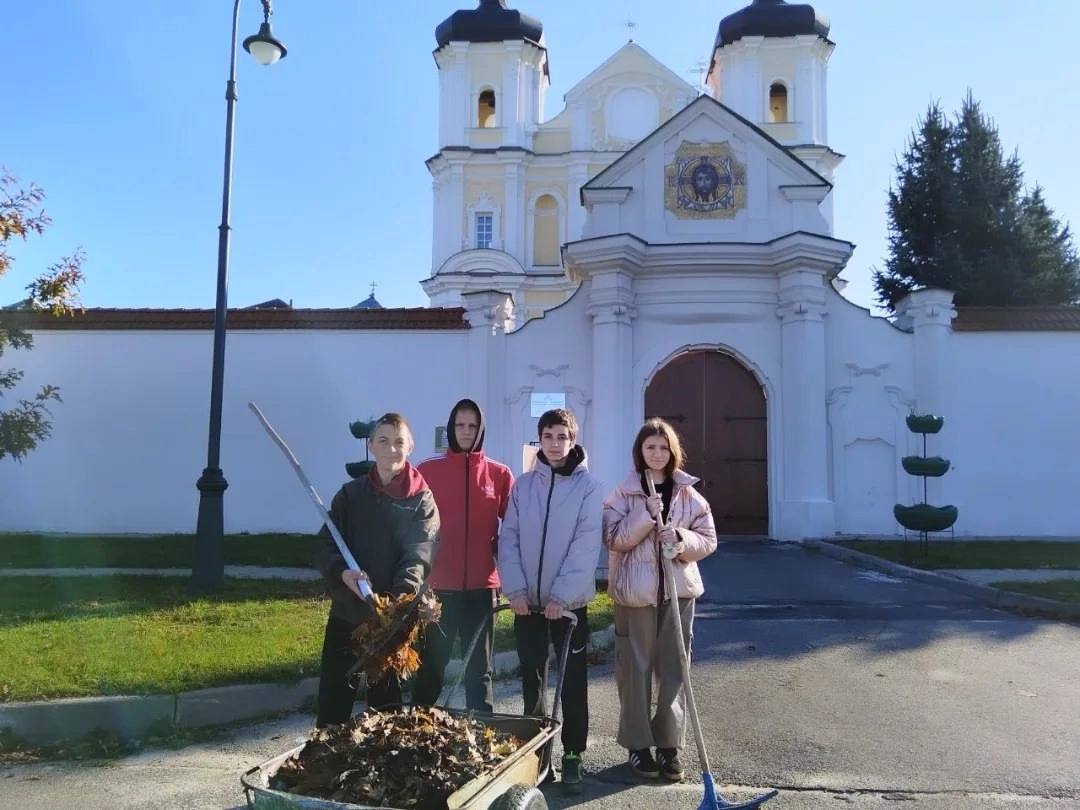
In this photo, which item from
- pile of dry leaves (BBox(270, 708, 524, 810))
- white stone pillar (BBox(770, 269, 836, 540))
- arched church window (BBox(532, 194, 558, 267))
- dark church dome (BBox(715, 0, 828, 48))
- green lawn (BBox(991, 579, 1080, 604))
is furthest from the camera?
arched church window (BBox(532, 194, 558, 267))

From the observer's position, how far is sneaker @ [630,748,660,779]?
4.27 metres

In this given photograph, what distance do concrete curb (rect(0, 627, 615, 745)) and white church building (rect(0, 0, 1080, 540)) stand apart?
9172mm

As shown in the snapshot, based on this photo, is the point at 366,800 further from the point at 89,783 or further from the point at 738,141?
the point at 738,141

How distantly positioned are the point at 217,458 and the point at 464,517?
18.0 ft

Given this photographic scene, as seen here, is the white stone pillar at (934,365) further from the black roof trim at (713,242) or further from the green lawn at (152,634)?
the green lawn at (152,634)

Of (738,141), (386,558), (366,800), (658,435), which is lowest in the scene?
(366,800)

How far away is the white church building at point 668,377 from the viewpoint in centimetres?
1443

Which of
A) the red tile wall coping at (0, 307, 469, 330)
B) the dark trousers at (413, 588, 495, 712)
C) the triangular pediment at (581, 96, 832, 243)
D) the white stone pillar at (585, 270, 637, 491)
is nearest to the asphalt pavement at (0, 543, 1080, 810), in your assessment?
the dark trousers at (413, 588, 495, 712)

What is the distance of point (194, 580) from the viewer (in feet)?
28.7

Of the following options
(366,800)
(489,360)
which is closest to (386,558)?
(366,800)

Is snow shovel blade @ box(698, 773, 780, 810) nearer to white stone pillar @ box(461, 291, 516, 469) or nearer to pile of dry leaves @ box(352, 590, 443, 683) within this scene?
pile of dry leaves @ box(352, 590, 443, 683)

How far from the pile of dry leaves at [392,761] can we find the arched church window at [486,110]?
3472cm

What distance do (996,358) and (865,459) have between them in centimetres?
292

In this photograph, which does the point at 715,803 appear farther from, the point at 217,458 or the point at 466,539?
the point at 217,458
